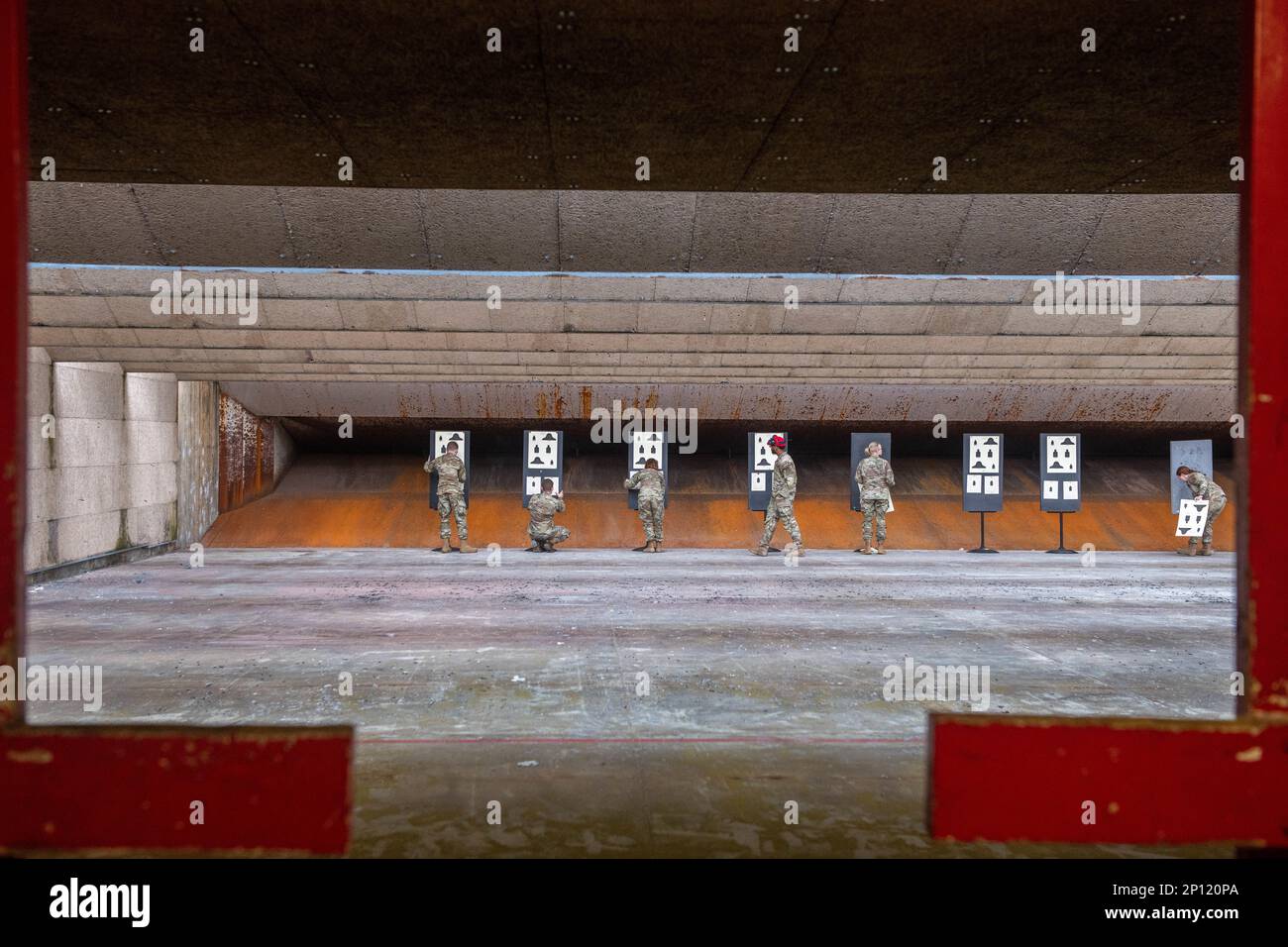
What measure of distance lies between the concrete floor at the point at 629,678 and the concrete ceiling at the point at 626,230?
3.42 meters

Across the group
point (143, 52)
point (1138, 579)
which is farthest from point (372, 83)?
point (1138, 579)

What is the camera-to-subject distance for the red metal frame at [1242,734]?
2.46 m

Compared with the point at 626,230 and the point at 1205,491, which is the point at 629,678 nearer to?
the point at 626,230

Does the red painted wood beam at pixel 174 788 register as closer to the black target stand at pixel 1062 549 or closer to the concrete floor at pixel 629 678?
the concrete floor at pixel 629 678

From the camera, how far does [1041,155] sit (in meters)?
4.66

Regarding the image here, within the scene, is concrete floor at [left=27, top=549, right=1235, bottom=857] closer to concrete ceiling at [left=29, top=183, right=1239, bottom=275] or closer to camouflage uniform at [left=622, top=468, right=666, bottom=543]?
concrete ceiling at [left=29, top=183, right=1239, bottom=275]

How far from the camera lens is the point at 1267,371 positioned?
2463mm

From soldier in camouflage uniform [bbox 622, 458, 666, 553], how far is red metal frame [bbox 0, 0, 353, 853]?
1281cm

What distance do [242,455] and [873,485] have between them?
12086 millimetres

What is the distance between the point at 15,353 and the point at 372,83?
6.57 ft

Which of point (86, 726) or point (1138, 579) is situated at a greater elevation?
point (86, 726)

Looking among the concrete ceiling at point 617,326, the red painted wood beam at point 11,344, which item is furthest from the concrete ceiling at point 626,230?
the red painted wood beam at point 11,344

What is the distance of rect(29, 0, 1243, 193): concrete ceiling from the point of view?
3285 millimetres
